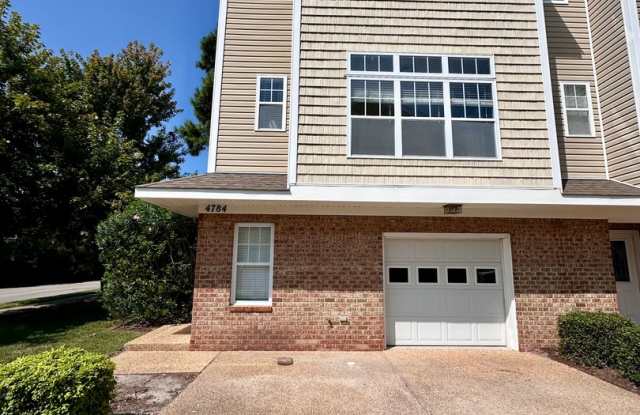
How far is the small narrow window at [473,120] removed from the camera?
21.8 ft

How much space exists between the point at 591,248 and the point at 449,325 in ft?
10.6

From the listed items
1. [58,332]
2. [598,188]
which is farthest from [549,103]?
[58,332]

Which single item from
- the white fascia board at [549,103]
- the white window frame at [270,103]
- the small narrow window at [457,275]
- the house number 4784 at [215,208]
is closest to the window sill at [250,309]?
the house number 4784 at [215,208]

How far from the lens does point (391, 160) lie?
653 cm

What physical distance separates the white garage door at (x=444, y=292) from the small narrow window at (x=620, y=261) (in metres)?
3.17

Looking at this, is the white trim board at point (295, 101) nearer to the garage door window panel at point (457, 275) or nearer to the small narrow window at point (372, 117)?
the small narrow window at point (372, 117)

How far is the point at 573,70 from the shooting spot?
7848 mm

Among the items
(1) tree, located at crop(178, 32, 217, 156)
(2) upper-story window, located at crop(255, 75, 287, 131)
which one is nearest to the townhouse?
(2) upper-story window, located at crop(255, 75, 287, 131)

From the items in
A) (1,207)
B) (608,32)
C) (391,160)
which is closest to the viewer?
(391,160)

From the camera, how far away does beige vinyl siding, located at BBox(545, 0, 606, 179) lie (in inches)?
293

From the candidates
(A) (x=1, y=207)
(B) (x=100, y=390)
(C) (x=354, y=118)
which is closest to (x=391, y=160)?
(C) (x=354, y=118)

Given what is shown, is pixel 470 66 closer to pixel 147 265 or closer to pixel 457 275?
pixel 457 275

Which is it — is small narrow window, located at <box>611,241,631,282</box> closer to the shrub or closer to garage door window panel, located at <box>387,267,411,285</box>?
the shrub

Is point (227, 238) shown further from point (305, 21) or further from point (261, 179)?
point (305, 21)
